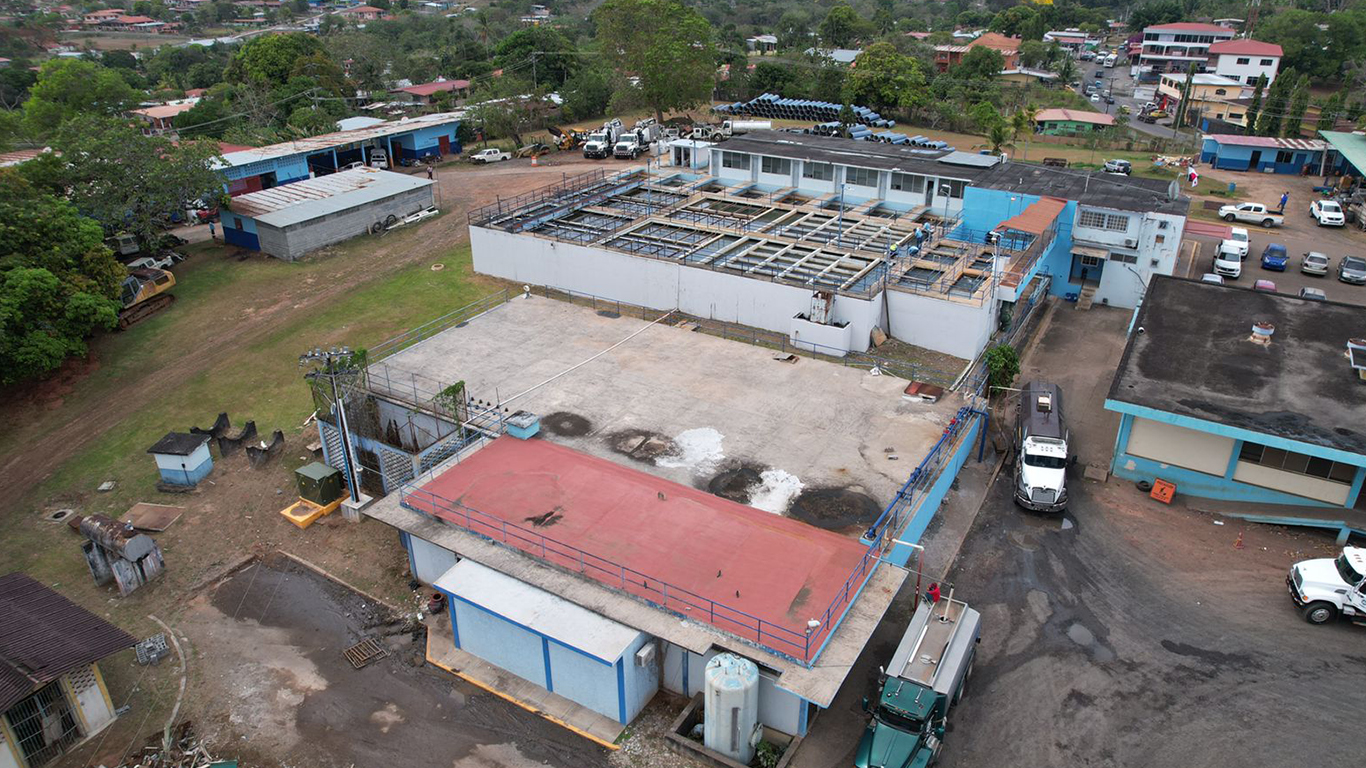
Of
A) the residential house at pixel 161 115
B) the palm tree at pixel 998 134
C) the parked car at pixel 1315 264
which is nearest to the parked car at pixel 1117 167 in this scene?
the palm tree at pixel 998 134

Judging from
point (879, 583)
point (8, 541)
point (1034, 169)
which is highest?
point (1034, 169)

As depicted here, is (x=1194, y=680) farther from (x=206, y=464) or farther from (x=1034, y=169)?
(x=1034, y=169)

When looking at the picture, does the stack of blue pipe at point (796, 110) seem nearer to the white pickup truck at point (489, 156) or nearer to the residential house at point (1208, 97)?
the white pickup truck at point (489, 156)

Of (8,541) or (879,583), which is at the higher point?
(879,583)

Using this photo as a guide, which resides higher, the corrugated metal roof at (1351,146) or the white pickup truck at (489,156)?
the corrugated metal roof at (1351,146)

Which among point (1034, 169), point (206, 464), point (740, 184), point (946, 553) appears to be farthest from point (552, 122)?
point (946, 553)

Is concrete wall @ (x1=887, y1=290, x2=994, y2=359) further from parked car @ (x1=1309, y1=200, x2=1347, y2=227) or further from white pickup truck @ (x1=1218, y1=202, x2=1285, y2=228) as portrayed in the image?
parked car @ (x1=1309, y1=200, x2=1347, y2=227)
